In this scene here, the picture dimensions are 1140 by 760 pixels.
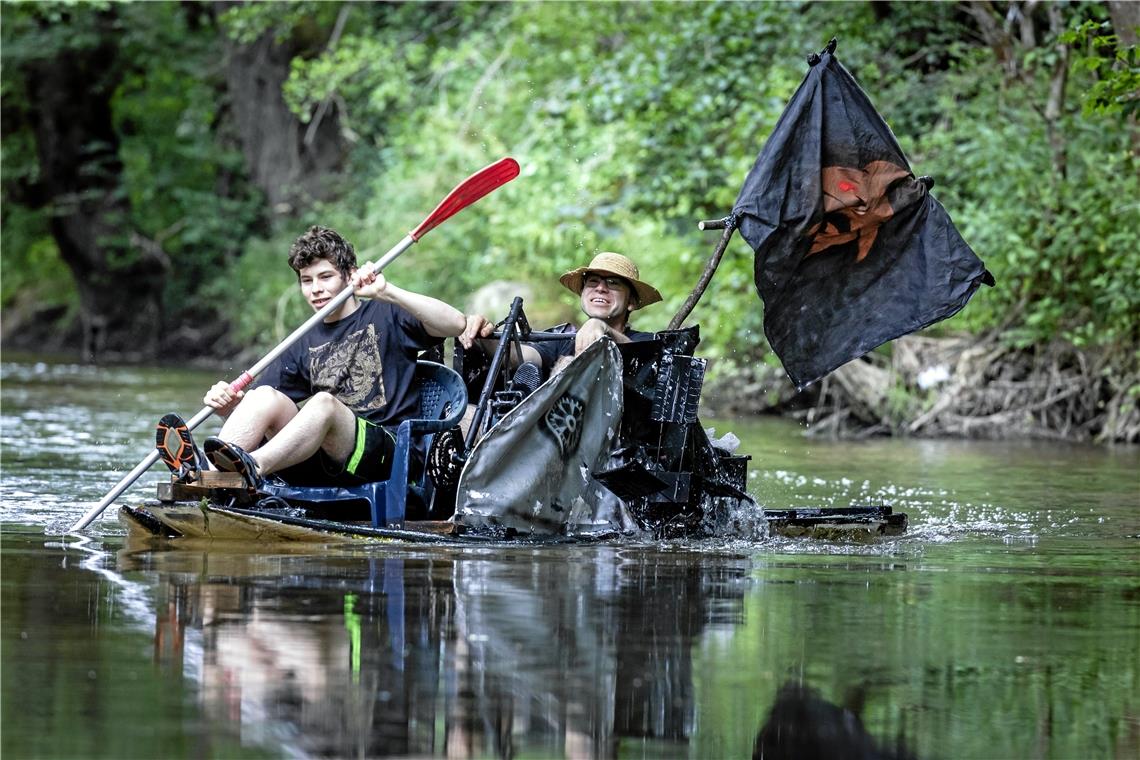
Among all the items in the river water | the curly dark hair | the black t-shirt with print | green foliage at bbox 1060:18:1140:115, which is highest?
green foliage at bbox 1060:18:1140:115

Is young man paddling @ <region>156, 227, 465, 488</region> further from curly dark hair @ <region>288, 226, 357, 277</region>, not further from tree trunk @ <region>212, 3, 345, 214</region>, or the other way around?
tree trunk @ <region>212, 3, 345, 214</region>

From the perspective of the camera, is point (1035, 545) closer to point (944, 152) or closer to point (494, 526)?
point (494, 526)

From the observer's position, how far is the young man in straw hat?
9117 mm

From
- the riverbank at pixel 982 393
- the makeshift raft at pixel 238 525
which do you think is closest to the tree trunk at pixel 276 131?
the riverbank at pixel 982 393

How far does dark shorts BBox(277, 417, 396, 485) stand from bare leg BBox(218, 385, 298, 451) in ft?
0.67

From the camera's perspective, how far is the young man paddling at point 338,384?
27.6ft

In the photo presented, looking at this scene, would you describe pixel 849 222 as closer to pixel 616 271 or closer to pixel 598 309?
pixel 616 271

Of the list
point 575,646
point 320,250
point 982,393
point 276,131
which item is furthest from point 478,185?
point 276,131

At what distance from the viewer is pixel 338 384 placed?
29.1 ft

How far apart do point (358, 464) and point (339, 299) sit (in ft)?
2.56

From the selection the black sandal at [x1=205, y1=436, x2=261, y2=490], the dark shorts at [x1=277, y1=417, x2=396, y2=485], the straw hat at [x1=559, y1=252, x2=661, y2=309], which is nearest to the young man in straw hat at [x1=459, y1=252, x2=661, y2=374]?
the straw hat at [x1=559, y1=252, x2=661, y2=309]

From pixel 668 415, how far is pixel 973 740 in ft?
14.5

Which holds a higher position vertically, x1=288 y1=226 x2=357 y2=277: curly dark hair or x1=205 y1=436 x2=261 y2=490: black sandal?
x1=288 y1=226 x2=357 y2=277: curly dark hair

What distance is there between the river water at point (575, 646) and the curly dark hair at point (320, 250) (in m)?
1.55
